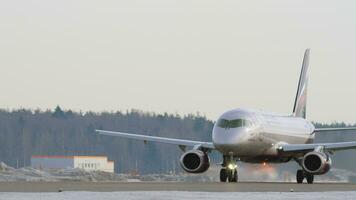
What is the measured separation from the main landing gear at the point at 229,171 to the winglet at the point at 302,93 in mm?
13391

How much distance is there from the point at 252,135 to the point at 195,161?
10.6 ft

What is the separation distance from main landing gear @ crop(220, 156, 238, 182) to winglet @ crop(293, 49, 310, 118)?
527 inches

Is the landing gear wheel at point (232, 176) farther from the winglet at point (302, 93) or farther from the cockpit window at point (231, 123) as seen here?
the winglet at point (302, 93)

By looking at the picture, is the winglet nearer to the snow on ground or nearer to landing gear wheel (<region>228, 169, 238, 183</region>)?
landing gear wheel (<region>228, 169, 238, 183</region>)

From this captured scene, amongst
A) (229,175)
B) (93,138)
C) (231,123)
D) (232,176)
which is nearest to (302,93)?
(231,123)

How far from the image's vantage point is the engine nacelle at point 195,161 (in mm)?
55166

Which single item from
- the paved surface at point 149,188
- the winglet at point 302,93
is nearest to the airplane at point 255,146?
the winglet at point 302,93

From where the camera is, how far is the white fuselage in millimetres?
53500

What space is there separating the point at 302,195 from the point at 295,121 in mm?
29473

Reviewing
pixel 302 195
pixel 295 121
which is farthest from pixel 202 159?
pixel 302 195

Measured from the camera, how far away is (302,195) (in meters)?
33.5

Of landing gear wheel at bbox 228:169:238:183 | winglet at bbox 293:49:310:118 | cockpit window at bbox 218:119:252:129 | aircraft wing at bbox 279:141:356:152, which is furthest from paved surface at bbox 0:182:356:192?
winglet at bbox 293:49:310:118

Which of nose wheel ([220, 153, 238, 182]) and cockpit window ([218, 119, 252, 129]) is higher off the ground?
cockpit window ([218, 119, 252, 129])

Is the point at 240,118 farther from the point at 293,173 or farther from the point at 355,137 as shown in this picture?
the point at 355,137
